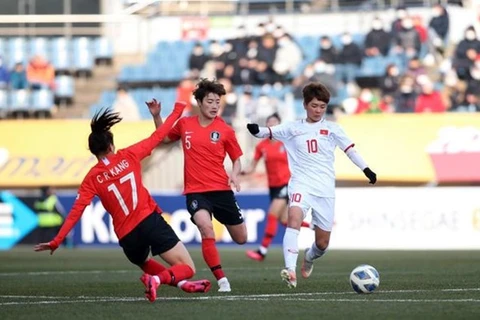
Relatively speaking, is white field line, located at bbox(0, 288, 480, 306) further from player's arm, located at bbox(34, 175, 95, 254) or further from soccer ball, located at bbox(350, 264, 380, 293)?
player's arm, located at bbox(34, 175, 95, 254)

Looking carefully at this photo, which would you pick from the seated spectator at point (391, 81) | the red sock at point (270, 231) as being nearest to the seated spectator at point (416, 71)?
the seated spectator at point (391, 81)

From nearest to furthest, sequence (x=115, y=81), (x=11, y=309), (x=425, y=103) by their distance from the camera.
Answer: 1. (x=11, y=309)
2. (x=425, y=103)
3. (x=115, y=81)

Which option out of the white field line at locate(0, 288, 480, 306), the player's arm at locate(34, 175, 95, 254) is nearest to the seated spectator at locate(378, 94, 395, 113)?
the white field line at locate(0, 288, 480, 306)

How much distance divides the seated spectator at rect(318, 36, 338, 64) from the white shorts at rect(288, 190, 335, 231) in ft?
57.1

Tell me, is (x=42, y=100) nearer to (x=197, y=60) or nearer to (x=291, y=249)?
(x=197, y=60)

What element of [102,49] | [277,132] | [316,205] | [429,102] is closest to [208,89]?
[277,132]

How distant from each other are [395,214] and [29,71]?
1162 cm

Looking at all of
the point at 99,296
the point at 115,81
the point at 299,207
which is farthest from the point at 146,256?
the point at 115,81

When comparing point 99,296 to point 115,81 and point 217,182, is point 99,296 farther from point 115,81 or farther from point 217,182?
point 115,81

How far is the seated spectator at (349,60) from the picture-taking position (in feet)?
100

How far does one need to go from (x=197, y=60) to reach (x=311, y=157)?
60.8 ft

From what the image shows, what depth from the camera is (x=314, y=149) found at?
1316 centimetres

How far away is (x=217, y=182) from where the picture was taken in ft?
42.8

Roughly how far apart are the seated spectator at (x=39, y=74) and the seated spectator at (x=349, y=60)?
306 inches
